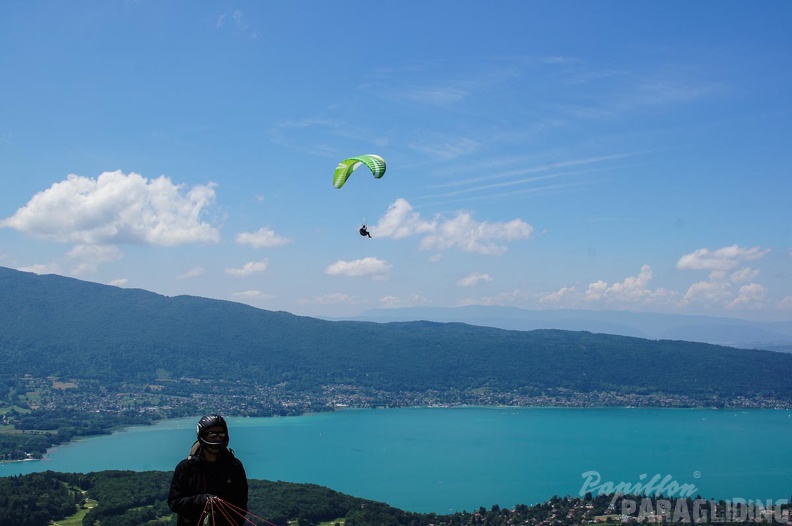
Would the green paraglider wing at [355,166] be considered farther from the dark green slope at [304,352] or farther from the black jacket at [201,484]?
the dark green slope at [304,352]

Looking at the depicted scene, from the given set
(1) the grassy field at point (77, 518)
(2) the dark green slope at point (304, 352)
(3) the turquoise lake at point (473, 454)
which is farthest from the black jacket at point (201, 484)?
(2) the dark green slope at point (304, 352)

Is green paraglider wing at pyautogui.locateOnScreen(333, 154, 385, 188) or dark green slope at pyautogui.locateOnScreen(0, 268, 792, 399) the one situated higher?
green paraglider wing at pyautogui.locateOnScreen(333, 154, 385, 188)

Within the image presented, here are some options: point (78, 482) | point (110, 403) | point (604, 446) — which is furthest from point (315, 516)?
point (110, 403)

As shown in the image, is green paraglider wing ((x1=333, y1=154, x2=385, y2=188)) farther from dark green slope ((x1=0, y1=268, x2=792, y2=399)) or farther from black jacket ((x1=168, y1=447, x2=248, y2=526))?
dark green slope ((x1=0, y1=268, x2=792, y2=399))

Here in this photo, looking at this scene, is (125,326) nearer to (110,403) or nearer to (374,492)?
(110,403)

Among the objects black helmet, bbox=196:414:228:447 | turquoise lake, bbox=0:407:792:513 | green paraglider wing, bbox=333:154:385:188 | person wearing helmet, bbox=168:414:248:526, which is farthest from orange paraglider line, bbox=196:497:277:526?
turquoise lake, bbox=0:407:792:513

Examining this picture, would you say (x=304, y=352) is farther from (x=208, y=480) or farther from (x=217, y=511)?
(x=217, y=511)

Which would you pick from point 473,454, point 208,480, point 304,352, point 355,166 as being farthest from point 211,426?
point 304,352
